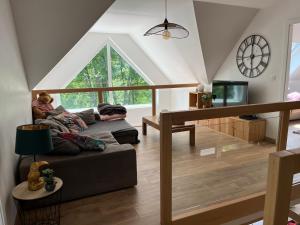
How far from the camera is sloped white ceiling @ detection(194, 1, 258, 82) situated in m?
3.92

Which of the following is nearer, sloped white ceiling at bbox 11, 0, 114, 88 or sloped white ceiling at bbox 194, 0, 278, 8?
sloped white ceiling at bbox 11, 0, 114, 88

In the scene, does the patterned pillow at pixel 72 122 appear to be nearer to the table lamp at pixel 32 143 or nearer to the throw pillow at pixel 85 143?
the throw pillow at pixel 85 143

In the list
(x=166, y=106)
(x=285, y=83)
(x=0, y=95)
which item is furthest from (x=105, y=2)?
(x=166, y=106)

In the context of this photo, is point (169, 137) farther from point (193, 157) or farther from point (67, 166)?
point (67, 166)

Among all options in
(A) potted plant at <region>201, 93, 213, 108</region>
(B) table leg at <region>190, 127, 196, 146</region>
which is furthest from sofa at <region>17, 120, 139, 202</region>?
(A) potted plant at <region>201, 93, 213, 108</region>

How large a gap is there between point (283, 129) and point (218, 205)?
3.56ft

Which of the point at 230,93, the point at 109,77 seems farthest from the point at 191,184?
the point at 109,77

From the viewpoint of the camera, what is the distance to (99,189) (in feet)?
8.38

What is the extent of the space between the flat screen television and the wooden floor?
1.78 metres

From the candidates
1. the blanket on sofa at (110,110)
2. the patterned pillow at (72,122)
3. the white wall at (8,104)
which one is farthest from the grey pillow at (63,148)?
the blanket on sofa at (110,110)

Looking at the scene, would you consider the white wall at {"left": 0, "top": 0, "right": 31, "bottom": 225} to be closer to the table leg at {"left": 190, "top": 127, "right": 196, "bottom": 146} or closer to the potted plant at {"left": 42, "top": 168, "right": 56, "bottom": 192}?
the potted plant at {"left": 42, "top": 168, "right": 56, "bottom": 192}

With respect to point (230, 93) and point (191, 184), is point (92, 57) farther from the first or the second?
point (191, 184)

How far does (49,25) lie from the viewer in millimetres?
2893

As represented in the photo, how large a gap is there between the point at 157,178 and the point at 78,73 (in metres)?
4.28
